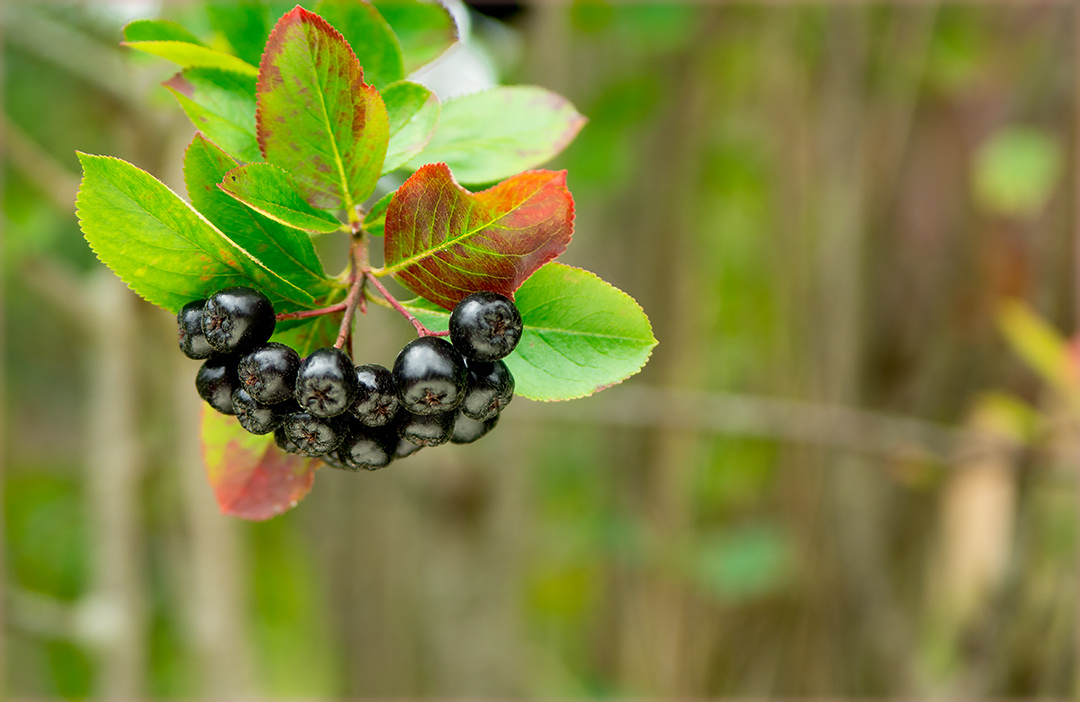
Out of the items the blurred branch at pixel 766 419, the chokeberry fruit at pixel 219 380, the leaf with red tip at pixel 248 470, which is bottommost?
the blurred branch at pixel 766 419

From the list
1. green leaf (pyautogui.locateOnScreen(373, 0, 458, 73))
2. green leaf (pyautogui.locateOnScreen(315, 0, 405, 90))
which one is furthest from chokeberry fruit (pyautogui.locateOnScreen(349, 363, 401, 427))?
green leaf (pyautogui.locateOnScreen(373, 0, 458, 73))

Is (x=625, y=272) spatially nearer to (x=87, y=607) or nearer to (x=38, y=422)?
(x=87, y=607)

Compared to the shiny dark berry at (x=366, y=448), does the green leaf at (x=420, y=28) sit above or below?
above

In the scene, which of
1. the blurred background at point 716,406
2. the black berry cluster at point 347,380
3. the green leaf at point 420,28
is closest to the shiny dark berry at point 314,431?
the black berry cluster at point 347,380

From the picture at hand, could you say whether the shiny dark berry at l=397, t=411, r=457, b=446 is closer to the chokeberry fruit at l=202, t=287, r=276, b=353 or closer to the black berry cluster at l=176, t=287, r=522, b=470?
the black berry cluster at l=176, t=287, r=522, b=470

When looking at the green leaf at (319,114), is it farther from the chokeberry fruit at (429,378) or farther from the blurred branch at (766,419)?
the blurred branch at (766,419)

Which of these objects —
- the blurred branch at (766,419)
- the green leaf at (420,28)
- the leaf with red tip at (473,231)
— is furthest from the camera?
the blurred branch at (766,419)

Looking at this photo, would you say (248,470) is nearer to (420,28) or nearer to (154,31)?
(154,31)

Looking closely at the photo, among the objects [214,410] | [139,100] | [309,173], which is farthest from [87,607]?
[309,173]
